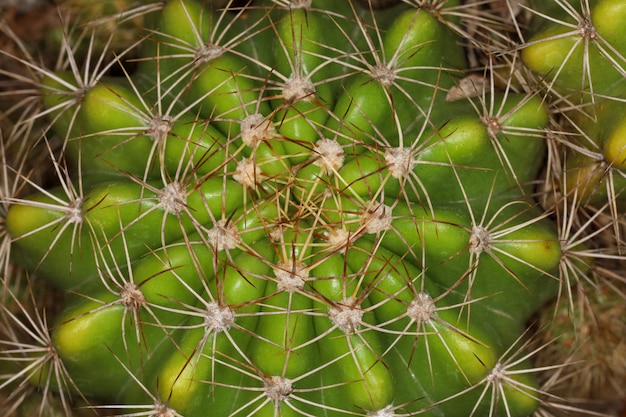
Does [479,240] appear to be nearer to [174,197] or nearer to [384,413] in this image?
[384,413]

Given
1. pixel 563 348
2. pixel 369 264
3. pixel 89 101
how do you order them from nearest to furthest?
pixel 369 264, pixel 89 101, pixel 563 348

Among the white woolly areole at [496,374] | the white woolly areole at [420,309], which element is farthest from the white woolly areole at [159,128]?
the white woolly areole at [496,374]

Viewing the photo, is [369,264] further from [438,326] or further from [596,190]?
[596,190]

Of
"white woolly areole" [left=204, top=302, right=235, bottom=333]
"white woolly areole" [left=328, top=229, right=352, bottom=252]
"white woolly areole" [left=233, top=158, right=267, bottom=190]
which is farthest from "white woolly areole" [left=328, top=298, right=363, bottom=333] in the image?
"white woolly areole" [left=233, top=158, right=267, bottom=190]

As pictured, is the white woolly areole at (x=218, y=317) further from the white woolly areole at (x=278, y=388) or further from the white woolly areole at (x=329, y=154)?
the white woolly areole at (x=329, y=154)

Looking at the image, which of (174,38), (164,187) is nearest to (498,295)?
(164,187)

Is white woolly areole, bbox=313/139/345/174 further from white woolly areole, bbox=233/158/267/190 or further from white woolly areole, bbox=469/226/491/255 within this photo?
white woolly areole, bbox=469/226/491/255
